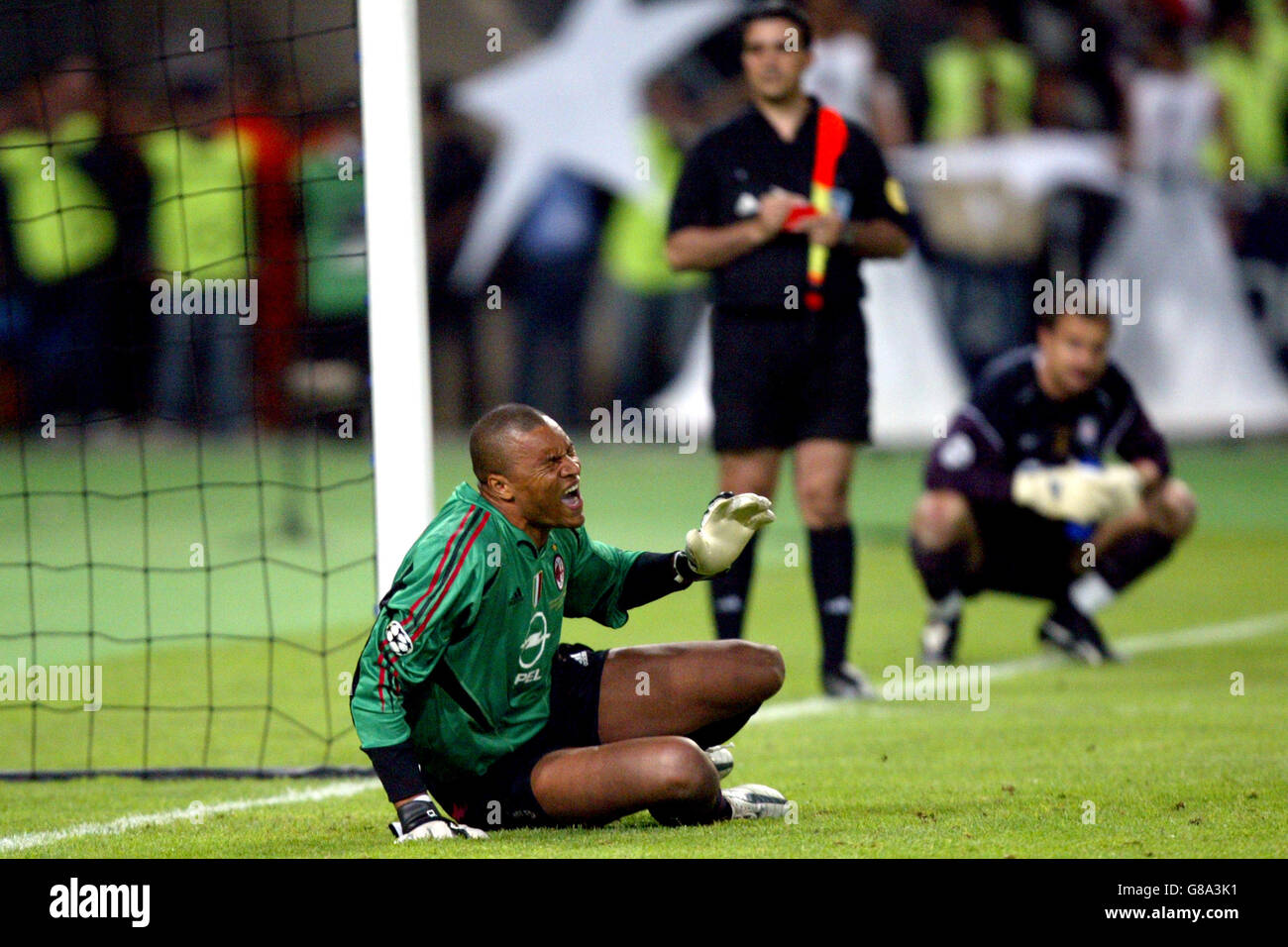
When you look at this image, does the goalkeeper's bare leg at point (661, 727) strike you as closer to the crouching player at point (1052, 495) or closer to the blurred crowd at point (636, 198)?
the crouching player at point (1052, 495)

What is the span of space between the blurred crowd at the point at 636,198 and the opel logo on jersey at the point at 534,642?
10958 mm

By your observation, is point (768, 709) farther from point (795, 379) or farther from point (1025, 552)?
point (1025, 552)

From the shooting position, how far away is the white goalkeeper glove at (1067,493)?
7664mm

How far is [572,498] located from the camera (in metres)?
4.59

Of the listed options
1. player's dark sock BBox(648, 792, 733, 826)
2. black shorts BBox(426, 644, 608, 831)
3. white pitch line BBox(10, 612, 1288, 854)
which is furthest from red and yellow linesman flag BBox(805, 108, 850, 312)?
player's dark sock BBox(648, 792, 733, 826)

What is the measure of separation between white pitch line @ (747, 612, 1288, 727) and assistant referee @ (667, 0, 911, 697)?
0.24 m

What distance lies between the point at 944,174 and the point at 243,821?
12071mm

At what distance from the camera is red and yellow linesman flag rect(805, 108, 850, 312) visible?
7109 mm

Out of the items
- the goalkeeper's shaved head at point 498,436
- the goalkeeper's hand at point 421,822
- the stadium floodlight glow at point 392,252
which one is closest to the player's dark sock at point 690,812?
the goalkeeper's hand at point 421,822

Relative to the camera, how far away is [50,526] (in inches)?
488

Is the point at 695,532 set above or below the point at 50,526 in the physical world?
above
